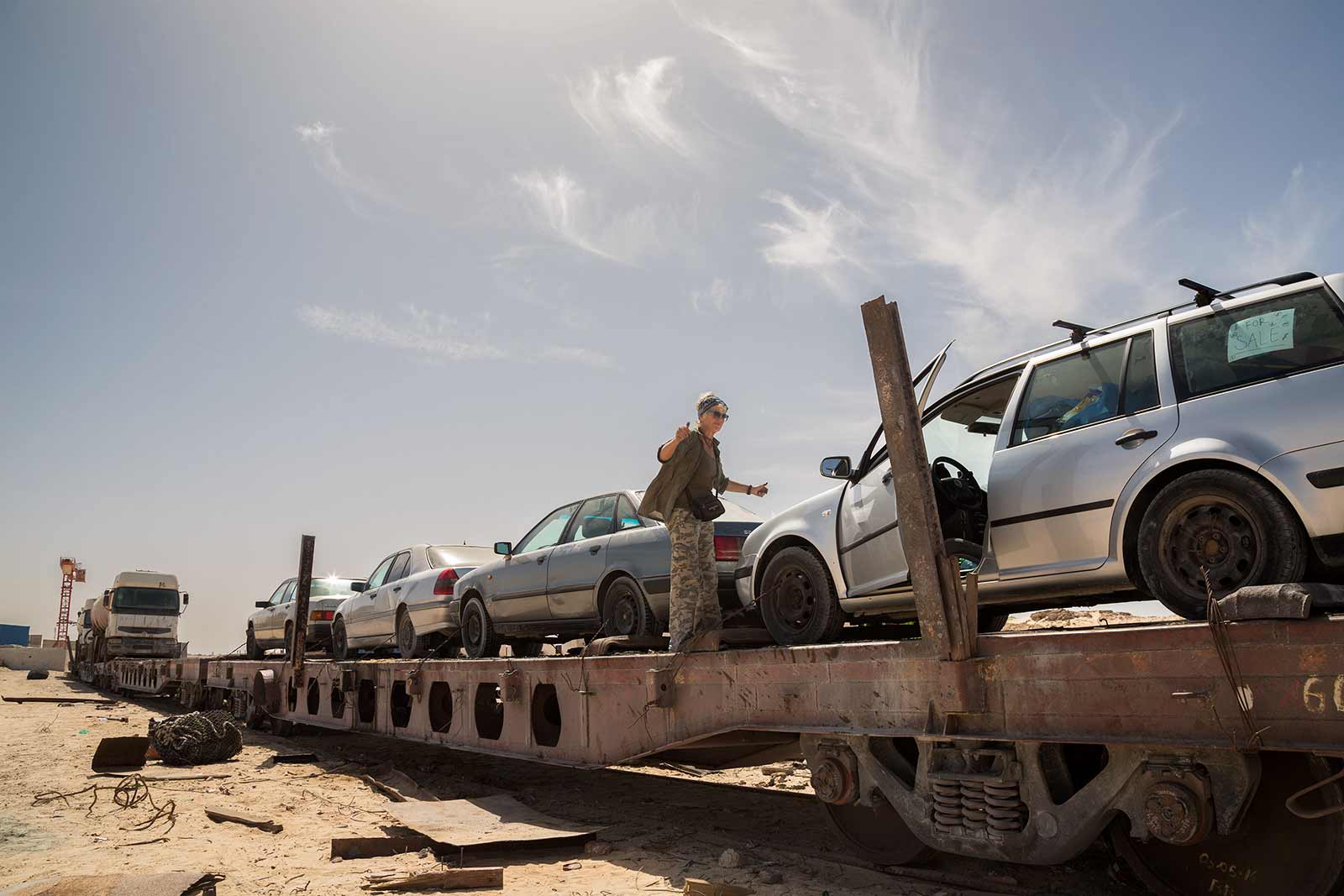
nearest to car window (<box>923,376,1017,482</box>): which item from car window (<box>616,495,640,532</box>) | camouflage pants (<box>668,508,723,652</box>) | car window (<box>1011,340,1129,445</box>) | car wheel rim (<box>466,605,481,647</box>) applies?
car window (<box>1011,340,1129,445</box>)

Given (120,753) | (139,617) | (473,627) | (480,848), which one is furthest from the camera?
(139,617)

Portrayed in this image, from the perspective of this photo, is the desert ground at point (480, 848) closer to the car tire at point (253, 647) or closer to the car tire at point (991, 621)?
the car tire at point (991, 621)

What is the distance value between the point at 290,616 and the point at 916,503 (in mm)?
12618

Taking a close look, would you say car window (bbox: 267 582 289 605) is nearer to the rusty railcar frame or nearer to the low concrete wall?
the rusty railcar frame

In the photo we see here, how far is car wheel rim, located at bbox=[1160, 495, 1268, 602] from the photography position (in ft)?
10.9

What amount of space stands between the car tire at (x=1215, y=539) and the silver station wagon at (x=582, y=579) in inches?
129

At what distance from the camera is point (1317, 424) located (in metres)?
3.18

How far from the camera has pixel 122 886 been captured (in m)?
4.20

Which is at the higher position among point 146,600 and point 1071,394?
point 146,600

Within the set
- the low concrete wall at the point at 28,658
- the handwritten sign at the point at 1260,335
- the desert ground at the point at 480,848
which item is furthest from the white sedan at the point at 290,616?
the low concrete wall at the point at 28,658

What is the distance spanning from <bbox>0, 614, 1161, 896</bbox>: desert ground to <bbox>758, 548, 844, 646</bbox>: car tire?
1.16m

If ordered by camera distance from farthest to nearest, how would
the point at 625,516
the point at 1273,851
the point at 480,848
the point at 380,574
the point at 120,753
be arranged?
the point at 380,574, the point at 120,753, the point at 625,516, the point at 480,848, the point at 1273,851

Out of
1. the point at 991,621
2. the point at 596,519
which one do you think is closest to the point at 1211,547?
the point at 991,621

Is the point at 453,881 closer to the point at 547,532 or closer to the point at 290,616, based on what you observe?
the point at 547,532
